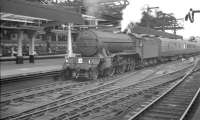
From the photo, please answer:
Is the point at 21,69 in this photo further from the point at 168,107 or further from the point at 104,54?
the point at 168,107

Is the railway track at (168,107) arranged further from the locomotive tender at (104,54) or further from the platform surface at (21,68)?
the platform surface at (21,68)

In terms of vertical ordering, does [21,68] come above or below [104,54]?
below

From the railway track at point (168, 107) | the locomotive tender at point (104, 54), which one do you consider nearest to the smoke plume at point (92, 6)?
the locomotive tender at point (104, 54)

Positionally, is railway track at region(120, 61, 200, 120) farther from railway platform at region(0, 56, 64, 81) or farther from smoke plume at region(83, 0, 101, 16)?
smoke plume at region(83, 0, 101, 16)

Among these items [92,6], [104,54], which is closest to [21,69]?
[104,54]

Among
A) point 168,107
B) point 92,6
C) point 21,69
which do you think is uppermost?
point 92,6

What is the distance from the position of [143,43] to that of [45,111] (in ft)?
43.5

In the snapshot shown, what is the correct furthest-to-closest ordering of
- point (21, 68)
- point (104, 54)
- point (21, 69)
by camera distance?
point (21, 68) → point (104, 54) → point (21, 69)

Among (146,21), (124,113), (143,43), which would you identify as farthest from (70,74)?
(146,21)

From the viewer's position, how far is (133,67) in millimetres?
18781

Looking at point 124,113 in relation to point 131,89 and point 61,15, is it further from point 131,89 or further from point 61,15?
point 61,15

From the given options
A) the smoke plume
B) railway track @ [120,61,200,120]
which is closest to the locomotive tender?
railway track @ [120,61,200,120]

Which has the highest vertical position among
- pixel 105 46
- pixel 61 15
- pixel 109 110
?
pixel 61 15

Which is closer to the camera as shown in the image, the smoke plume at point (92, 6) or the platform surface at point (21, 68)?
the platform surface at point (21, 68)
